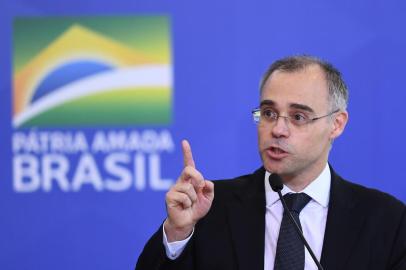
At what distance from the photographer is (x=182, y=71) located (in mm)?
2895

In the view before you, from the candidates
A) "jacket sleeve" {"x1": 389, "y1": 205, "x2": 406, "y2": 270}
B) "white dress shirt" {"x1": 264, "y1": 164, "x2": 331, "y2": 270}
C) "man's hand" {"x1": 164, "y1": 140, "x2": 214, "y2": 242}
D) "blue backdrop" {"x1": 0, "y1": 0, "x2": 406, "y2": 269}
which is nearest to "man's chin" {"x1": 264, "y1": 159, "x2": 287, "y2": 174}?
"white dress shirt" {"x1": 264, "y1": 164, "x2": 331, "y2": 270}

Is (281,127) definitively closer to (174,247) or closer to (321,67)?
(321,67)

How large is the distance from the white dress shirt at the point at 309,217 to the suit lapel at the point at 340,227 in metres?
0.03

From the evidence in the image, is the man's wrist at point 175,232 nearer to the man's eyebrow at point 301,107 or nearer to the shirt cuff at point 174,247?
the shirt cuff at point 174,247

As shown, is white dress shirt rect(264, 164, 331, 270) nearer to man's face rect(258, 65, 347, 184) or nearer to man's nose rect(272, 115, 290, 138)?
man's face rect(258, 65, 347, 184)

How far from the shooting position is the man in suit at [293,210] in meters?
1.86

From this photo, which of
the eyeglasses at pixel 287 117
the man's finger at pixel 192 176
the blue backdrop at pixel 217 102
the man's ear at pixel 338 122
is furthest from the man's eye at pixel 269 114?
the blue backdrop at pixel 217 102

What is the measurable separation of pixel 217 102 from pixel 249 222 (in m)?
1.00

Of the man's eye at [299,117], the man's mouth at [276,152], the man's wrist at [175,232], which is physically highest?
the man's eye at [299,117]

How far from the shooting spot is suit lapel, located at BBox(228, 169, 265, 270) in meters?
1.89

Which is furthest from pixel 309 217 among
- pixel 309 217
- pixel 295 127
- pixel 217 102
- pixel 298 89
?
pixel 217 102

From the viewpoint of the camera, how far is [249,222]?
77.4 inches

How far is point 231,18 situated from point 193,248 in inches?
49.1

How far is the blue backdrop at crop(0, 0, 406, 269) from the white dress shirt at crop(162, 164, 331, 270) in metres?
0.85
